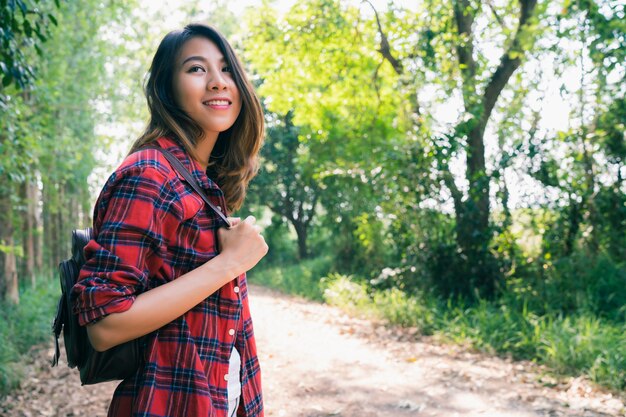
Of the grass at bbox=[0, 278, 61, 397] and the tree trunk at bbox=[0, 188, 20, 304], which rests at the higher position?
the tree trunk at bbox=[0, 188, 20, 304]

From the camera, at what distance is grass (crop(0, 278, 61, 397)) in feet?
19.3

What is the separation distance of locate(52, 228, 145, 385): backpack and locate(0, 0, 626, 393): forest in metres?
4.15

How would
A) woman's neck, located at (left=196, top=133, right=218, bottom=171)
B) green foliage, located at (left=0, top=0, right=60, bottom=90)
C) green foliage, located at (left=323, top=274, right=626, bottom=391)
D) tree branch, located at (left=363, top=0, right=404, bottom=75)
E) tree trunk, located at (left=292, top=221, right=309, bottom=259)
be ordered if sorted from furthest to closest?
tree trunk, located at (left=292, top=221, right=309, bottom=259), tree branch, located at (left=363, top=0, right=404, bottom=75), green foliage, located at (left=323, top=274, right=626, bottom=391), green foliage, located at (left=0, top=0, right=60, bottom=90), woman's neck, located at (left=196, top=133, right=218, bottom=171)

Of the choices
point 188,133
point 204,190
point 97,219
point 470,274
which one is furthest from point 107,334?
point 470,274

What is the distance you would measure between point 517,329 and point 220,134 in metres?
6.43

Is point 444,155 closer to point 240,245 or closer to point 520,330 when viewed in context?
point 520,330

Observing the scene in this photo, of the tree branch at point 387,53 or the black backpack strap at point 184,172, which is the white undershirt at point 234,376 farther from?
the tree branch at point 387,53

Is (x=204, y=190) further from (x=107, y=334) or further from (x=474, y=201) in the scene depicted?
(x=474, y=201)

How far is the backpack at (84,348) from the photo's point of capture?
1.42m

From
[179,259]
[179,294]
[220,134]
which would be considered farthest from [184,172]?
[220,134]

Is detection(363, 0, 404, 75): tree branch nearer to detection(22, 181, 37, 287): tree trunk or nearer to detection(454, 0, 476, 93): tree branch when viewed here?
detection(454, 0, 476, 93): tree branch

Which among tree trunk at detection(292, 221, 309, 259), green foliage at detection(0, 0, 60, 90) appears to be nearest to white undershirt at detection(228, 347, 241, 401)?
green foliage at detection(0, 0, 60, 90)

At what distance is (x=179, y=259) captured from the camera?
4.98ft

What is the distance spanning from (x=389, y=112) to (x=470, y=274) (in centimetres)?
425
